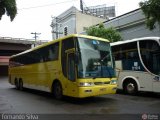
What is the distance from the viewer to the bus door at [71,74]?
40.8 feet

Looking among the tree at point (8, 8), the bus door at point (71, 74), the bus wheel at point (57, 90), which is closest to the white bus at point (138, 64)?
the bus wheel at point (57, 90)

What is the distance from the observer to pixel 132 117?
9.48 m

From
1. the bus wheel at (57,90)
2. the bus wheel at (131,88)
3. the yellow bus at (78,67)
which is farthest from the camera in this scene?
Answer: the bus wheel at (131,88)

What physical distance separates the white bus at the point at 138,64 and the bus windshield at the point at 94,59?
2.29 meters

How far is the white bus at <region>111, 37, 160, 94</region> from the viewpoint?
14453mm

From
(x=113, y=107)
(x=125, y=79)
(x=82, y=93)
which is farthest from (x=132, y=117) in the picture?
(x=125, y=79)

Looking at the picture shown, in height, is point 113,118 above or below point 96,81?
below

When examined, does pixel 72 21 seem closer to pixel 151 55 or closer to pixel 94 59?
pixel 151 55

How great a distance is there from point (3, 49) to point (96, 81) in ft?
166

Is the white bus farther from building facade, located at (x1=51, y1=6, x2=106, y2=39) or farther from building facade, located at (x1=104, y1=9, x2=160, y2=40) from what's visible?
building facade, located at (x1=51, y1=6, x2=106, y2=39)

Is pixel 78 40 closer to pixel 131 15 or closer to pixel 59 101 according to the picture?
pixel 59 101

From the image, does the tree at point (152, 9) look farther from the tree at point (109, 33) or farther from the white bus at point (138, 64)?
the tree at point (109, 33)

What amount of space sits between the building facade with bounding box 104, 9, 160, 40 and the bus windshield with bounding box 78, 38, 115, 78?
13.0 meters

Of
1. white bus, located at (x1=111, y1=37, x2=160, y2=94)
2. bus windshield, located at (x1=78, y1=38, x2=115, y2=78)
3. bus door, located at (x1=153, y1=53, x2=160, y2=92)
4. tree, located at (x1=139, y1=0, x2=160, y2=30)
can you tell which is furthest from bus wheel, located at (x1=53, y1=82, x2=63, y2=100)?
tree, located at (x1=139, y1=0, x2=160, y2=30)
